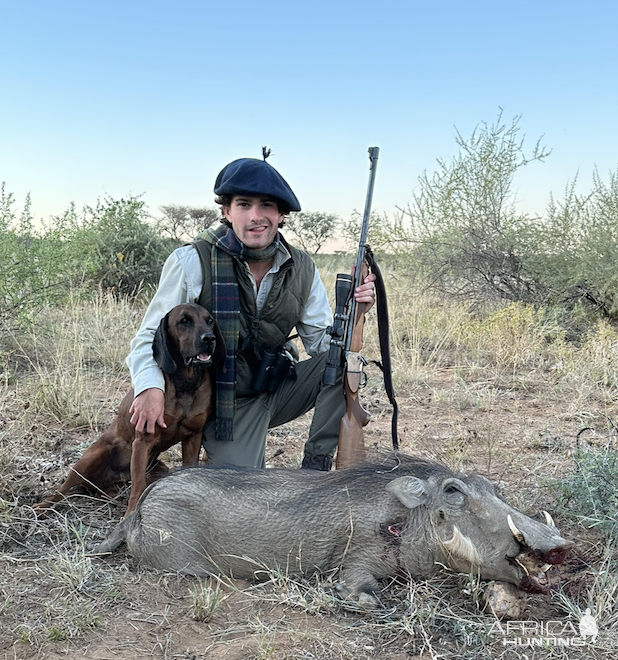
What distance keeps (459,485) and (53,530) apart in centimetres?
220

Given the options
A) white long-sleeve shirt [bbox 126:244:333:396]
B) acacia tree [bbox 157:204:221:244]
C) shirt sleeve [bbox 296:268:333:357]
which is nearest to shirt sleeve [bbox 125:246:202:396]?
white long-sleeve shirt [bbox 126:244:333:396]

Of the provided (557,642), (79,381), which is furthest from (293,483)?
(79,381)

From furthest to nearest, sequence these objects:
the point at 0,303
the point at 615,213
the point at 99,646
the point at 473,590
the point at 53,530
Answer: the point at 615,213 → the point at 0,303 → the point at 53,530 → the point at 473,590 → the point at 99,646

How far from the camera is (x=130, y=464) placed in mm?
4020

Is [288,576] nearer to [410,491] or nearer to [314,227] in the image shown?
[410,491]

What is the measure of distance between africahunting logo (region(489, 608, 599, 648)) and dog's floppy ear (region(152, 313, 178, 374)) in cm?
216

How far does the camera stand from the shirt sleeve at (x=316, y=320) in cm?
473

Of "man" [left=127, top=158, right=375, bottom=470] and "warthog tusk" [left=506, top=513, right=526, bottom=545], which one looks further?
"man" [left=127, top=158, right=375, bottom=470]

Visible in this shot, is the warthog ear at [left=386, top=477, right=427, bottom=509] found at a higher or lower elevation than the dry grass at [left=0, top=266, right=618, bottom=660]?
higher

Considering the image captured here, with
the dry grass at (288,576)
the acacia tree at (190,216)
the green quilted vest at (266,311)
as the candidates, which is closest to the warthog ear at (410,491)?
the dry grass at (288,576)

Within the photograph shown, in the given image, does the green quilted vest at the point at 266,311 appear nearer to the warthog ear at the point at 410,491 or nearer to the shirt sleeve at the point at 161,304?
the shirt sleeve at the point at 161,304

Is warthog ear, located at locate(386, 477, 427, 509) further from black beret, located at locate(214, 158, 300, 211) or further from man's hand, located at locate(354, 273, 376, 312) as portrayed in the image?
black beret, located at locate(214, 158, 300, 211)

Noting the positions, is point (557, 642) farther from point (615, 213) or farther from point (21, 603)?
point (615, 213)

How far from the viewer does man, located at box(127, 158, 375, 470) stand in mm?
4145
